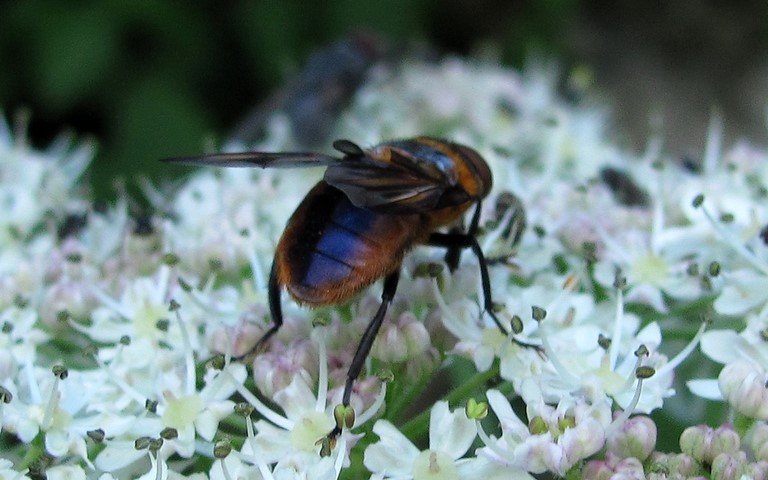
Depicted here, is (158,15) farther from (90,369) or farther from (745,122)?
(745,122)

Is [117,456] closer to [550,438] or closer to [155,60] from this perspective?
[550,438]

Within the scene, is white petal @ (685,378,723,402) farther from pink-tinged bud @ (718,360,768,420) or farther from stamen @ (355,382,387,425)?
stamen @ (355,382,387,425)

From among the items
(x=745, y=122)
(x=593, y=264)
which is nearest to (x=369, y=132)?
(x=593, y=264)

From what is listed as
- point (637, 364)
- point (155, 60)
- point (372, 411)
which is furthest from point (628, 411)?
point (155, 60)

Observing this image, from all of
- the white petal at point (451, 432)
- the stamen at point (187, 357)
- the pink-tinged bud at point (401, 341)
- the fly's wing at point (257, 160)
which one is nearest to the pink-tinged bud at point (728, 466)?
the white petal at point (451, 432)

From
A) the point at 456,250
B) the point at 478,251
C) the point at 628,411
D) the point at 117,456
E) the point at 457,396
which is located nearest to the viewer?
the point at 628,411

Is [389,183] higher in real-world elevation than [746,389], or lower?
higher
